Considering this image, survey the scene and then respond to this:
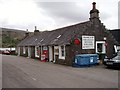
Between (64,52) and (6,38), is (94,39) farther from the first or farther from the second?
(6,38)

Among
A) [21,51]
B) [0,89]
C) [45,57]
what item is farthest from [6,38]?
[0,89]

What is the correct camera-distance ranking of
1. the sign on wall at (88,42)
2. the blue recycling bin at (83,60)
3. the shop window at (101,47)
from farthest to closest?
the shop window at (101,47) < the sign on wall at (88,42) < the blue recycling bin at (83,60)

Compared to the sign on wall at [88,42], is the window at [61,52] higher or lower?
lower

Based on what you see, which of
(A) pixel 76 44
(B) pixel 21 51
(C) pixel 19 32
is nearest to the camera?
(A) pixel 76 44

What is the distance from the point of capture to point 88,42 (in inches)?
914

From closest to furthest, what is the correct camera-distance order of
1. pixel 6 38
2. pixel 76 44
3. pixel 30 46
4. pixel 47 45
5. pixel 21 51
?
pixel 76 44 < pixel 47 45 < pixel 30 46 < pixel 21 51 < pixel 6 38

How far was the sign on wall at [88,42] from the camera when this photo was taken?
75.4 ft

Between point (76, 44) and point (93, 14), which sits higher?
point (93, 14)

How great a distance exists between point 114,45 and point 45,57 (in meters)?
9.20

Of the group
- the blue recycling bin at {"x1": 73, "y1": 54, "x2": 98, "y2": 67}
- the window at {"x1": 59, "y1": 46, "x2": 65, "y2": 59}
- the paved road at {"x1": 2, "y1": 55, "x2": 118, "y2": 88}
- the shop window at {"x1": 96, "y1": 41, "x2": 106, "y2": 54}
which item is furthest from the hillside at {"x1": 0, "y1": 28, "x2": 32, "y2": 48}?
the paved road at {"x1": 2, "y1": 55, "x2": 118, "y2": 88}

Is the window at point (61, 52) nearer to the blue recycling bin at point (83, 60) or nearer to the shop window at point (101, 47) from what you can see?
the blue recycling bin at point (83, 60)

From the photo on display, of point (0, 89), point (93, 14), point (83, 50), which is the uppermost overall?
point (93, 14)

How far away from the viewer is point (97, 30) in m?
24.2

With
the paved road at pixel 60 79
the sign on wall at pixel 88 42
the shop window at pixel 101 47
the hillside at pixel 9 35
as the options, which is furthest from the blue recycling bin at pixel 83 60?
the hillside at pixel 9 35
